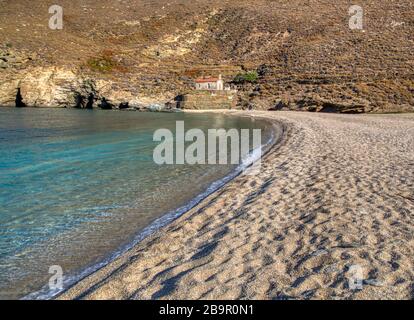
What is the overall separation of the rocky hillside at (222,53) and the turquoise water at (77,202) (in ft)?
130

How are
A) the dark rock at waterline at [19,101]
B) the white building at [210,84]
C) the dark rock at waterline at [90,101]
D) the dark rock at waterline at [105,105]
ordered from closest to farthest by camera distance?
the white building at [210,84] → the dark rock at waterline at [105,105] → the dark rock at waterline at [19,101] → the dark rock at waterline at [90,101]

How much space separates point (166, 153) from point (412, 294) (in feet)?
50.0

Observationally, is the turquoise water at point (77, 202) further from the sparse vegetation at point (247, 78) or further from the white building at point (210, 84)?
the sparse vegetation at point (247, 78)

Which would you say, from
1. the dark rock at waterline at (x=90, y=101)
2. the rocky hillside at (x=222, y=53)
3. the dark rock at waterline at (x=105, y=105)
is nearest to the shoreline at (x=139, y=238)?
the rocky hillside at (x=222, y=53)

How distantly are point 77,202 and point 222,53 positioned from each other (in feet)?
250

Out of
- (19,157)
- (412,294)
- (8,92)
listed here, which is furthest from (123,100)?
(412,294)

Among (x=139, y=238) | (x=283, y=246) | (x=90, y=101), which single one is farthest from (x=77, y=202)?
(x=90, y=101)

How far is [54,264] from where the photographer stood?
6594 mm

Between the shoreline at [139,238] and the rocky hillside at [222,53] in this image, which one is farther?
the rocky hillside at [222,53]

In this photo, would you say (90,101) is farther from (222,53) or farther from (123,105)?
(222,53)

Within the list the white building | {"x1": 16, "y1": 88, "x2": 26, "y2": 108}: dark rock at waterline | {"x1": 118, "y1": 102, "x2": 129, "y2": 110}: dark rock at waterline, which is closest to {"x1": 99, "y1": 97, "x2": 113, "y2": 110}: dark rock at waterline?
{"x1": 118, "y1": 102, "x2": 129, "y2": 110}: dark rock at waterline

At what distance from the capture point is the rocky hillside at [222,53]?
182ft

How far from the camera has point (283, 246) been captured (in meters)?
6.49

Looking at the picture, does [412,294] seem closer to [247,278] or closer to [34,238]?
[247,278]
